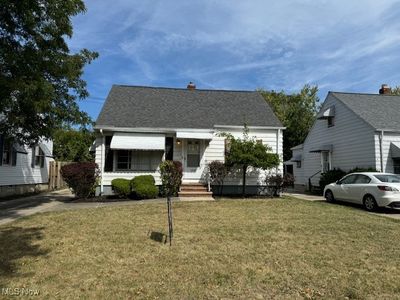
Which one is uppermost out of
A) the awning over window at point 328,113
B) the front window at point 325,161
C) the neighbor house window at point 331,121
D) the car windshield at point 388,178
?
the awning over window at point 328,113

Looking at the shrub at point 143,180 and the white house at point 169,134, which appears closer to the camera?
the shrub at point 143,180

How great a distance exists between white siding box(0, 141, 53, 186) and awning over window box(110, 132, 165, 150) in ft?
21.9

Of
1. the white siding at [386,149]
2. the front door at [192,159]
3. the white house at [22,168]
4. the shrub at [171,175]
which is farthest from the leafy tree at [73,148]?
the white siding at [386,149]

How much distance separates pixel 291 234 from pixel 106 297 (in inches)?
193

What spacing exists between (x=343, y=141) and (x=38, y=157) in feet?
65.5

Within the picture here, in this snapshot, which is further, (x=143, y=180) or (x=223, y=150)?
(x=223, y=150)

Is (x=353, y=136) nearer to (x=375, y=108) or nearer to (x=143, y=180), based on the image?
(x=375, y=108)

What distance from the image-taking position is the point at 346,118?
Result: 19.7 meters

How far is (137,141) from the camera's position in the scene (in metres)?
15.6

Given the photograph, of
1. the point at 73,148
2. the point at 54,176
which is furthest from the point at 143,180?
the point at 73,148

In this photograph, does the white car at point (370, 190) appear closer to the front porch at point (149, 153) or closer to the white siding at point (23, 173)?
the front porch at point (149, 153)

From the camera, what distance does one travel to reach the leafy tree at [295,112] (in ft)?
115

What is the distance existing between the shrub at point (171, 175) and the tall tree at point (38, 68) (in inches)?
165

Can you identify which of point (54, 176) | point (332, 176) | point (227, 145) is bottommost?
point (54, 176)
